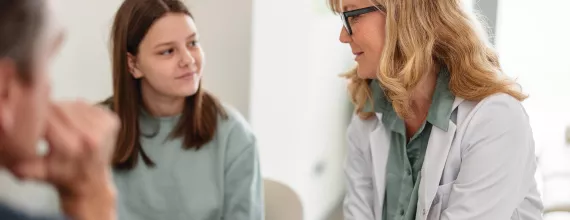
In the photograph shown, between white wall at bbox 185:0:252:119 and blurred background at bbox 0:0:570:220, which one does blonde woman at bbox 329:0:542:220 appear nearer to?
blurred background at bbox 0:0:570:220

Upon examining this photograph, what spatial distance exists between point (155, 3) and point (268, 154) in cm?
85

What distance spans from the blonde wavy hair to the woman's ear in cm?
64

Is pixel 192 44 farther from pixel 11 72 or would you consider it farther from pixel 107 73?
pixel 11 72

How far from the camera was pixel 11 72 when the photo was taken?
2.19 feet

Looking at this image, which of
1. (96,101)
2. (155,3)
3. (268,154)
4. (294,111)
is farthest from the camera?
(294,111)

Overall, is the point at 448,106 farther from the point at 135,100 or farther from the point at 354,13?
the point at 135,100

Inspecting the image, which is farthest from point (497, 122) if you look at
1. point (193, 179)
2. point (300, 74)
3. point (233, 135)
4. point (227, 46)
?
point (300, 74)

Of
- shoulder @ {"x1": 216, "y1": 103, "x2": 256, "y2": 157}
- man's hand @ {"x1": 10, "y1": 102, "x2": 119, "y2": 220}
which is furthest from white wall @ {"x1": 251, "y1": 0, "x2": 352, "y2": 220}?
man's hand @ {"x1": 10, "y1": 102, "x2": 119, "y2": 220}

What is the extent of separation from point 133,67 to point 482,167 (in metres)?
0.94

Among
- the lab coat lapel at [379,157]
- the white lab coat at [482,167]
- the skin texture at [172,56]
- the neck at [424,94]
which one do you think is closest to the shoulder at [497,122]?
the white lab coat at [482,167]

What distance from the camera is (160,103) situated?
192 centimetres

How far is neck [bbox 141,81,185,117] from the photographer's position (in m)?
1.91

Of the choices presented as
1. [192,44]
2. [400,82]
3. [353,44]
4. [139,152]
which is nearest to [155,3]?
[192,44]

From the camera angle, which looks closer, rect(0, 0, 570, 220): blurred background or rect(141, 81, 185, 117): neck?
rect(141, 81, 185, 117): neck
